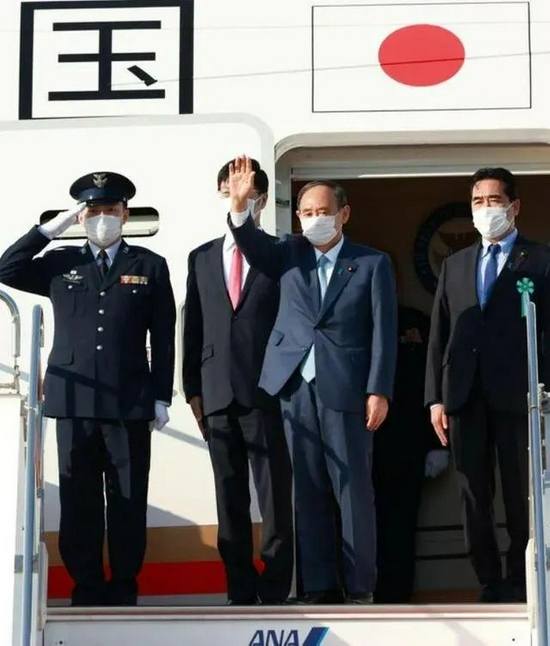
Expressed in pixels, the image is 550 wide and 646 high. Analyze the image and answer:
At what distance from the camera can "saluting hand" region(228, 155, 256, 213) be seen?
5.64 m

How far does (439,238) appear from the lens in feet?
27.0

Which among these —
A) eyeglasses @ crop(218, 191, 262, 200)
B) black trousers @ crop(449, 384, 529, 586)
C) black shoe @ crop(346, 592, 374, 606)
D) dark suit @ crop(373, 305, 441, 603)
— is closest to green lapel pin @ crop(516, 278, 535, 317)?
black trousers @ crop(449, 384, 529, 586)

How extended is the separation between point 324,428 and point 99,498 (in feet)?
2.64

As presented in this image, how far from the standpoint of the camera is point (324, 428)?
559cm

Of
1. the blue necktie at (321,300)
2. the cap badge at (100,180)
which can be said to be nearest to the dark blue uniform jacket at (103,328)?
the cap badge at (100,180)

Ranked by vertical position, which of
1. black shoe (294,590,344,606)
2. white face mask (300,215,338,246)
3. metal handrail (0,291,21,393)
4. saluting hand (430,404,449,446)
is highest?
white face mask (300,215,338,246)

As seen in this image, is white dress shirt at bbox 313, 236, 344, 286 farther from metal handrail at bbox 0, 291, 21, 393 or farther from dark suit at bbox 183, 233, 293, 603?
metal handrail at bbox 0, 291, 21, 393

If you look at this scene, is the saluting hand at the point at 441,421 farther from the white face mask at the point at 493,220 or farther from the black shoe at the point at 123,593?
the black shoe at the point at 123,593

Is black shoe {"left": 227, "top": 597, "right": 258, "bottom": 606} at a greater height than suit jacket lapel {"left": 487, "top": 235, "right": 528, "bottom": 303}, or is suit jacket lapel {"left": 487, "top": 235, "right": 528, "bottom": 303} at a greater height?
suit jacket lapel {"left": 487, "top": 235, "right": 528, "bottom": 303}

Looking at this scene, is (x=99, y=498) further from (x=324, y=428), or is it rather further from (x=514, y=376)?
(x=514, y=376)

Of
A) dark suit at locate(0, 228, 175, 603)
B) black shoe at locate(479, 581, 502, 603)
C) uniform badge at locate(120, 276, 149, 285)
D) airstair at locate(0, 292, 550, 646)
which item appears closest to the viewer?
airstair at locate(0, 292, 550, 646)

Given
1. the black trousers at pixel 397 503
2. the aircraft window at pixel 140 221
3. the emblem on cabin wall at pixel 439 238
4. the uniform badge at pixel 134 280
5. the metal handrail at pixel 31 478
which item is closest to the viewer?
the metal handrail at pixel 31 478

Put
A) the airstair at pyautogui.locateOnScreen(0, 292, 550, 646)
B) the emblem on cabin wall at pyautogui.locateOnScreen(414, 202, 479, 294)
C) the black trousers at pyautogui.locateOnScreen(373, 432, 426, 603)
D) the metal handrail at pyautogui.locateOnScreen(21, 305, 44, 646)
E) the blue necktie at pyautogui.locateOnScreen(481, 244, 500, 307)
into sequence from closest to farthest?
1. the metal handrail at pyautogui.locateOnScreen(21, 305, 44, 646)
2. the airstair at pyautogui.locateOnScreen(0, 292, 550, 646)
3. the blue necktie at pyautogui.locateOnScreen(481, 244, 500, 307)
4. the black trousers at pyautogui.locateOnScreen(373, 432, 426, 603)
5. the emblem on cabin wall at pyautogui.locateOnScreen(414, 202, 479, 294)

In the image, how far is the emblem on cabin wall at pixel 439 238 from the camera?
8141mm
